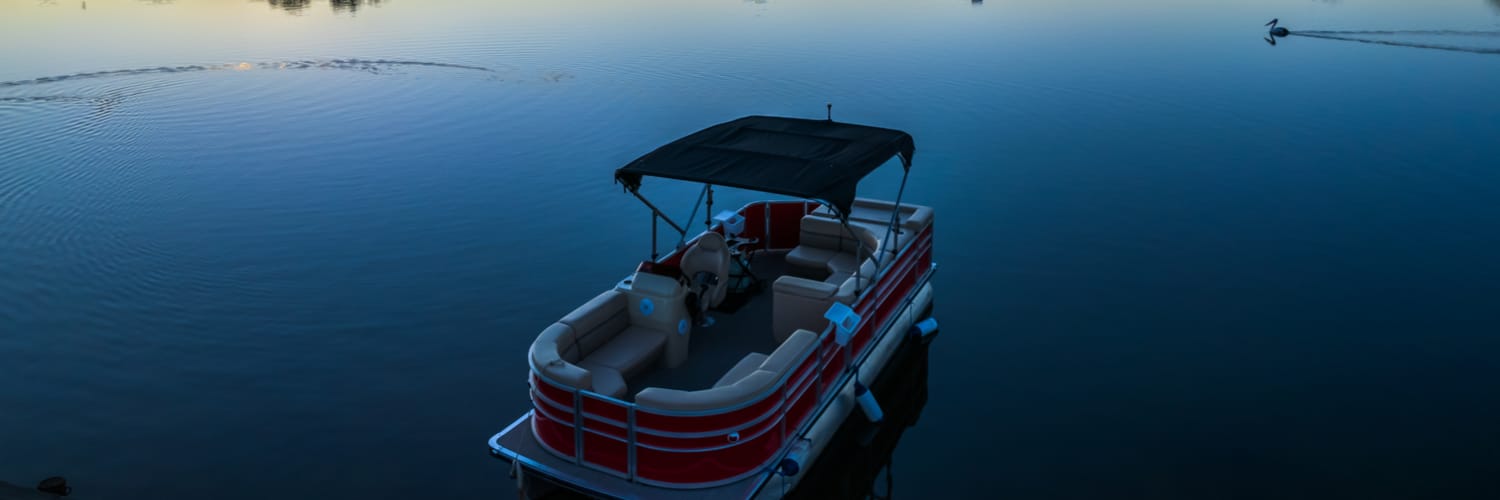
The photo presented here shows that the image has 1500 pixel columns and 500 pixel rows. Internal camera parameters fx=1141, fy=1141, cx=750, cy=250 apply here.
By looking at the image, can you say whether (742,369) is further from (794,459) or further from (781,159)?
(781,159)

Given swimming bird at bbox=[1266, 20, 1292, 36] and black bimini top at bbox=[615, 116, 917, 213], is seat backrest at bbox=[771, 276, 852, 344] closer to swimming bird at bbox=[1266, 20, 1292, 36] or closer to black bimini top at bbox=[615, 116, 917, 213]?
black bimini top at bbox=[615, 116, 917, 213]

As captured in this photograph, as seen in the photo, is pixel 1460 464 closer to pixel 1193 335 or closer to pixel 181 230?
pixel 1193 335

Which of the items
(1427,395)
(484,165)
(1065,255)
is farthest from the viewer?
(484,165)

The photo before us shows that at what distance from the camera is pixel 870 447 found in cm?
946

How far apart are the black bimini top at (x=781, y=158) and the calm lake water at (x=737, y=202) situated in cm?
245

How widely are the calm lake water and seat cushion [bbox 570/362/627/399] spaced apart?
125cm

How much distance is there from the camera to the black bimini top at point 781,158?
843 centimetres

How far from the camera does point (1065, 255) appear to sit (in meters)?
13.7

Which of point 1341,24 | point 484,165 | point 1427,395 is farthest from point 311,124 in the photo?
point 1341,24

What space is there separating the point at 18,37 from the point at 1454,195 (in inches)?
1193

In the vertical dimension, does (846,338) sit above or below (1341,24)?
below

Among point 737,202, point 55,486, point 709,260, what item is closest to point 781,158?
point 709,260

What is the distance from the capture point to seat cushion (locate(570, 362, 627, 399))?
805cm

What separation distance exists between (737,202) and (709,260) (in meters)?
6.21
